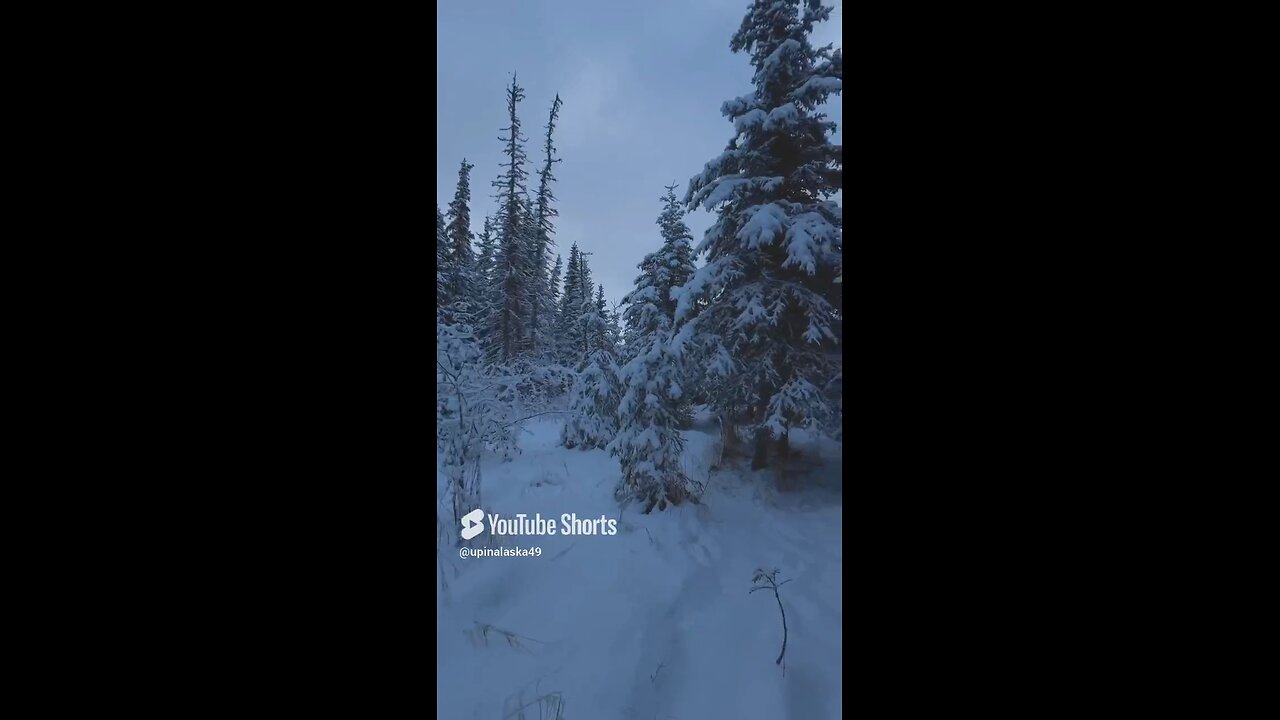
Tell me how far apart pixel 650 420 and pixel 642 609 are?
129cm

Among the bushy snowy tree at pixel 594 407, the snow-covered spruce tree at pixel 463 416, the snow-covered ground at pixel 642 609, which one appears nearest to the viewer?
the snow-covered ground at pixel 642 609

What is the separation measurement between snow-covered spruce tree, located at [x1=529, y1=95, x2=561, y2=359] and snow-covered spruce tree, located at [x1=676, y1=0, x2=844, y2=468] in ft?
3.49

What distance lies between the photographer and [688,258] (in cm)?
283

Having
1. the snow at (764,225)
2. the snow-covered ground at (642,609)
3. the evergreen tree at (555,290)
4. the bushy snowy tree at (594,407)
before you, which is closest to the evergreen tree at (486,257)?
the evergreen tree at (555,290)

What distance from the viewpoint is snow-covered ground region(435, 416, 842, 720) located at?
211cm

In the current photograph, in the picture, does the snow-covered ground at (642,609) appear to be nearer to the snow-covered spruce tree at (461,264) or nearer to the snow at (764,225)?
the snow-covered spruce tree at (461,264)

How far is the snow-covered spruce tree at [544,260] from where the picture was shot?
2547 mm

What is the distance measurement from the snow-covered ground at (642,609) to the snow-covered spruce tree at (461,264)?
122cm

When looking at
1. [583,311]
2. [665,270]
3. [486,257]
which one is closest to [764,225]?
[665,270]

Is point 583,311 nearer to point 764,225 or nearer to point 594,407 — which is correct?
point 594,407

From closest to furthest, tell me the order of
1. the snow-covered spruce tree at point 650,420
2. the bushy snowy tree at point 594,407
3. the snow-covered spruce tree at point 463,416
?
the snow-covered spruce tree at point 463,416, the snow-covered spruce tree at point 650,420, the bushy snowy tree at point 594,407
